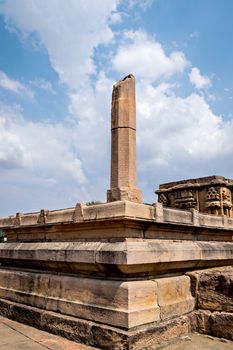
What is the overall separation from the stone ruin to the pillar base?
16 mm

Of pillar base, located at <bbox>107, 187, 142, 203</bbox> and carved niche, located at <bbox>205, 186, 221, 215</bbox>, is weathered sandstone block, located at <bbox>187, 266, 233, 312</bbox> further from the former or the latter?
carved niche, located at <bbox>205, 186, 221, 215</bbox>

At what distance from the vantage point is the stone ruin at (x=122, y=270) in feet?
13.2

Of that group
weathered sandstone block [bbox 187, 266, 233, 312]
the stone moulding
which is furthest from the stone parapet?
weathered sandstone block [bbox 187, 266, 233, 312]

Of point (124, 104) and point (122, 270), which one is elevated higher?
point (124, 104)

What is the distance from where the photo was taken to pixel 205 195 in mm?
12445

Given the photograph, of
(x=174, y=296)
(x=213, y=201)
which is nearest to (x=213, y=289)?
(x=174, y=296)

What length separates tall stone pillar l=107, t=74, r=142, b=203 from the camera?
5121 mm

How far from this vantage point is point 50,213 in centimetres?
582

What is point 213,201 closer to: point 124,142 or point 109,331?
point 124,142

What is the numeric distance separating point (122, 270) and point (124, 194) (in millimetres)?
1328

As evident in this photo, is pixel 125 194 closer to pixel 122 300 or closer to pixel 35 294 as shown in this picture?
pixel 122 300

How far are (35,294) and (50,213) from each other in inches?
54.7

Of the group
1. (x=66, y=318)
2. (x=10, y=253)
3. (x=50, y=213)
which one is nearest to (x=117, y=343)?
(x=66, y=318)

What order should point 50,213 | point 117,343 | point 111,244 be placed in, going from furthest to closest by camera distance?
point 50,213 < point 111,244 < point 117,343
